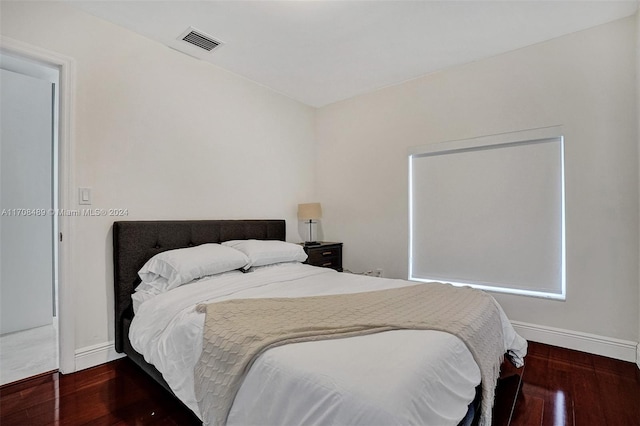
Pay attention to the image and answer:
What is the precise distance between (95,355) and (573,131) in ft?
13.0

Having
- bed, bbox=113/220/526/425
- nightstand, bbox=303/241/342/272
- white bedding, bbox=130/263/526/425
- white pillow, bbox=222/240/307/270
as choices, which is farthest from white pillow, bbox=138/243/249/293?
nightstand, bbox=303/241/342/272

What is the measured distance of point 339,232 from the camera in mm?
3951

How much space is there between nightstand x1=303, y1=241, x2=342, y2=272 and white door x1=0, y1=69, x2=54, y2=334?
255 centimetres

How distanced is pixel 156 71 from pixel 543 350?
3838 millimetres

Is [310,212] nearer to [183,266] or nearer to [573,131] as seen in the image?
[183,266]

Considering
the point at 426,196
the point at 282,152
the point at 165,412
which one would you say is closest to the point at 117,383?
the point at 165,412

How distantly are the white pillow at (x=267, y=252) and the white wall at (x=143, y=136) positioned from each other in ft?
1.74

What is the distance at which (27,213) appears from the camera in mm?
2918

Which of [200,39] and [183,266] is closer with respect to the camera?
[183,266]

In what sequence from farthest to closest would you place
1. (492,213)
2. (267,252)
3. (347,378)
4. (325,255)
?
(325,255) → (492,213) → (267,252) → (347,378)

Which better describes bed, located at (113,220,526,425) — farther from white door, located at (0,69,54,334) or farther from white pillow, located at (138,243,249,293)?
white door, located at (0,69,54,334)

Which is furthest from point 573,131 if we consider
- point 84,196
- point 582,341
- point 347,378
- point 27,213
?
point 27,213

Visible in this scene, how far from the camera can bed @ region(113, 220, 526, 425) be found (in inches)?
36.3

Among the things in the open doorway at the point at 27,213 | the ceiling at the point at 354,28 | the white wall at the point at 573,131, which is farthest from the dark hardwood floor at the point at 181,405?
the ceiling at the point at 354,28
